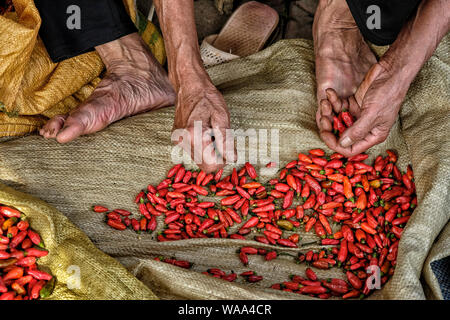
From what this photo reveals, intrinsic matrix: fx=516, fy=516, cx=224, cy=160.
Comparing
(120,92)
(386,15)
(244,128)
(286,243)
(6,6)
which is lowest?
(286,243)

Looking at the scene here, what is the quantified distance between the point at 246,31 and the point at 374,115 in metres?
1.18

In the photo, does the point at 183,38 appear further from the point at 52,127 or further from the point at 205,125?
the point at 52,127

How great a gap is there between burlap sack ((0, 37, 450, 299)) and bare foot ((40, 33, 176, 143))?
8cm

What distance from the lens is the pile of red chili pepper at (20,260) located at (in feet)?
5.83

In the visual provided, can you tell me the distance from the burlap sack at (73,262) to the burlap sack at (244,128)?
11 centimetres

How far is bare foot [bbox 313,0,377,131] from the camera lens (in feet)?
7.80

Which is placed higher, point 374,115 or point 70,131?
point 374,115

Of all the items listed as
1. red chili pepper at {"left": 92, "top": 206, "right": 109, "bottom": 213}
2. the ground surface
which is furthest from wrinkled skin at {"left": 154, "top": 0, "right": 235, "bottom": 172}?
the ground surface

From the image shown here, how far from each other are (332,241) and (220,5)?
72.0 inches

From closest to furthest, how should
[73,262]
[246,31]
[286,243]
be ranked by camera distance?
[73,262]
[286,243]
[246,31]

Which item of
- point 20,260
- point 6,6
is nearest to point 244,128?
point 20,260

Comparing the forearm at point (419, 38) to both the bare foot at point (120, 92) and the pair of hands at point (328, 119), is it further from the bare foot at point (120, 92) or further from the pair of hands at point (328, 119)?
the bare foot at point (120, 92)

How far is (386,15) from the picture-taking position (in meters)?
2.15

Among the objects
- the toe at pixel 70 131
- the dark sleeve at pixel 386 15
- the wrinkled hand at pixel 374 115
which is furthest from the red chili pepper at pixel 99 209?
the dark sleeve at pixel 386 15
